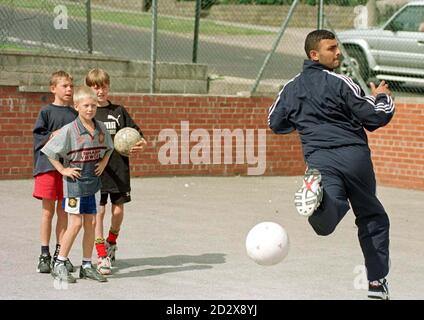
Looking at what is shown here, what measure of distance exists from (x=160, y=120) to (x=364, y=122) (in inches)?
291

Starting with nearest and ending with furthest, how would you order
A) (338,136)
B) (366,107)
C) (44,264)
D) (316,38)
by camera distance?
1. (366,107)
2. (338,136)
3. (316,38)
4. (44,264)

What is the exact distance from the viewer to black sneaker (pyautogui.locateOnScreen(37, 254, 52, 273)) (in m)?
8.86

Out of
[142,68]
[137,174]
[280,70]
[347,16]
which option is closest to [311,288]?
[137,174]

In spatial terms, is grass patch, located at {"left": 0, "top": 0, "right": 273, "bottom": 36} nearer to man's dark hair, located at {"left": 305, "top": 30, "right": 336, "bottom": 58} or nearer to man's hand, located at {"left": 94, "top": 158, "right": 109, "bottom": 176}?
man's hand, located at {"left": 94, "top": 158, "right": 109, "bottom": 176}

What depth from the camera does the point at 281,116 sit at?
8.12 metres

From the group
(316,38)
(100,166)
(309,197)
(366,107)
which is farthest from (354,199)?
(100,166)

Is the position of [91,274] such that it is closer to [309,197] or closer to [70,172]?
[70,172]

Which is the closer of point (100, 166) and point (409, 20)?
point (100, 166)

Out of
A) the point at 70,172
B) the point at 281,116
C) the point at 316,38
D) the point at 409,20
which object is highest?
the point at 409,20

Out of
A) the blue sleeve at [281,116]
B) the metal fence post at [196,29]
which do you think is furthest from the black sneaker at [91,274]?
the metal fence post at [196,29]

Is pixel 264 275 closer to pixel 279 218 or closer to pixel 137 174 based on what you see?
pixel 279 218

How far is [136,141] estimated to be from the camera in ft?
29.5

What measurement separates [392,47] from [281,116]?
397 inches

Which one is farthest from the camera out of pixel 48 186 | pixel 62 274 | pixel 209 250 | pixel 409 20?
pixel 409 20
